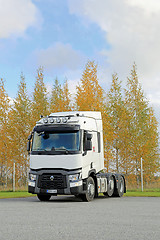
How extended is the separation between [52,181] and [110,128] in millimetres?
17196

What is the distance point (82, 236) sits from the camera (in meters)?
7.05

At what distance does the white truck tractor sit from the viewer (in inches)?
619

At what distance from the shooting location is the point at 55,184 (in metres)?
15.8

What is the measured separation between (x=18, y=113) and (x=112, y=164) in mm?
9974

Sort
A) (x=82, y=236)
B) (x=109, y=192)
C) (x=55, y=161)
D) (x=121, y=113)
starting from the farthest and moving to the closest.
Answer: (x=121, y=113) < (x=109, y=192) < (x=55, y=161) < (x=82, y=236)

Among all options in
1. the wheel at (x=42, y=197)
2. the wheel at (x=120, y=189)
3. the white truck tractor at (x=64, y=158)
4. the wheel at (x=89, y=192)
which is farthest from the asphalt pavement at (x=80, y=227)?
the wheel at (x=120, y=189)

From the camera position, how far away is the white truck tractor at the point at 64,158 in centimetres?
1572

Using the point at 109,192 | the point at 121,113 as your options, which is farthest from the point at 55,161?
the point at 121,113

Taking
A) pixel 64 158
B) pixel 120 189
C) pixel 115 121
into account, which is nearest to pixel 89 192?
pixel 64 158

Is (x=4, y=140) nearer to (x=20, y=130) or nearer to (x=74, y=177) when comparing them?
(x=20, y=130)

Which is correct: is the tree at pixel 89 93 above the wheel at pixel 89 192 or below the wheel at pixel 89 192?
above

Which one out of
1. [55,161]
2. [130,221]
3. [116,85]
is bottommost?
Answer: [130,221]

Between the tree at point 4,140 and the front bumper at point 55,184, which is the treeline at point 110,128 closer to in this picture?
the tree at point 4,140

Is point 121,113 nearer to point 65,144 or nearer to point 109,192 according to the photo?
point 109,192
